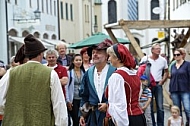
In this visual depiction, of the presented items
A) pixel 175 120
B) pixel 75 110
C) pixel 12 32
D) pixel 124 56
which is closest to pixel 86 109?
pixel 124 56

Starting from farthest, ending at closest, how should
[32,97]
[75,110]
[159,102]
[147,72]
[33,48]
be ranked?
[159,102]
[147,72]
[75,110]
[33,48]
[32,97]

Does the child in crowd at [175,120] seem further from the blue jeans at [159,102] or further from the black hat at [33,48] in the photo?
the black hat at [33,48]

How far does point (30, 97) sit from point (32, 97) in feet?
0.07

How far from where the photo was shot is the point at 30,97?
545cm

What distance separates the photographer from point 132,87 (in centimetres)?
591

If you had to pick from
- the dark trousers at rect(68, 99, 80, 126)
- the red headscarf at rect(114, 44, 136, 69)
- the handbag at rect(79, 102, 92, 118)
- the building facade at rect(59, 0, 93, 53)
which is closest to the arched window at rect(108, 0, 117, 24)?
the building facade at rect(59, 0, 93, 53)

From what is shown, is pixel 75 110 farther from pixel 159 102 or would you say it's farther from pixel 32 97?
pixel 32 97

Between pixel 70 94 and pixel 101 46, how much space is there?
3126mm

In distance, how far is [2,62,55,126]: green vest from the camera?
5426 millimetres

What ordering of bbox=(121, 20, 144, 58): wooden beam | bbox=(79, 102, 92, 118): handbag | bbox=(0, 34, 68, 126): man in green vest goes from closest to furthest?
bbox=(0, 34, 68, 126): man in green vest
bbox=(79, 102, 92, 118): handbag
bbox=(121, 20, 144, 58): wooden beam

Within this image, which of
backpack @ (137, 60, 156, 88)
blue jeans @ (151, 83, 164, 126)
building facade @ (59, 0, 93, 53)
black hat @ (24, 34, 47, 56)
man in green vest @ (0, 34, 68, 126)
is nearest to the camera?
man in green vest @ (0, 34, 68, 126)

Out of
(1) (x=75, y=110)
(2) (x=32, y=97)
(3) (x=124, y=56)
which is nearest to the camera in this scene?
(2) (x=32, y=97)

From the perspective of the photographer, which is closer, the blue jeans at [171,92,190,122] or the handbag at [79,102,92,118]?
the handbag at [79,102,92,118]

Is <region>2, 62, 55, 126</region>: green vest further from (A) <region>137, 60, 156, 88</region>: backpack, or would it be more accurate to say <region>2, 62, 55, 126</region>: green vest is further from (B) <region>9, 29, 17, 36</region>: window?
(B) <region>9, 29, 17, 36</region>: window
